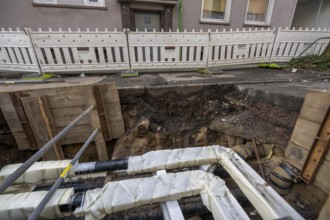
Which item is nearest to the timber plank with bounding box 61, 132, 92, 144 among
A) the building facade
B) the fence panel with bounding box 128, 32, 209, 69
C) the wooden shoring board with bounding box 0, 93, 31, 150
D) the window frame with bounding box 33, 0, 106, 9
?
the wooden shoring board with bounding box 0, 93, 31, 150

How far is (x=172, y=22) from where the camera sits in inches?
248

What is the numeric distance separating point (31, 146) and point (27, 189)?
135cm

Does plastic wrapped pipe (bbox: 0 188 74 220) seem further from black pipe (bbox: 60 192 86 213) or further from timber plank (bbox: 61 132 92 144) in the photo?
timber plank (bbox: 61 132 92 144)

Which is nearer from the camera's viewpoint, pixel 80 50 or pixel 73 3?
pixel 80 50

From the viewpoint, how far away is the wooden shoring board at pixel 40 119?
2.35 metres

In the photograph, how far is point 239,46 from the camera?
4.88 metres

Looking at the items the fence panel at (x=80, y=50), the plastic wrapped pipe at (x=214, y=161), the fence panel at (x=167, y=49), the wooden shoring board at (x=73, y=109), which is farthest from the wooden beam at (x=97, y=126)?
the fence panel at (x=167, y=49)

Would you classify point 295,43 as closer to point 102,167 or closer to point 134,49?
point 134,49

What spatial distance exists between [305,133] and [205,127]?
4.69ft

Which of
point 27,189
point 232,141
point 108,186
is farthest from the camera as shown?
point 232,141

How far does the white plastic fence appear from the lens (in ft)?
12.8

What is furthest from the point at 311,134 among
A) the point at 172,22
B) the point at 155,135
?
the point at 172,22

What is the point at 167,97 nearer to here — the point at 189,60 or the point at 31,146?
the point at 189,60

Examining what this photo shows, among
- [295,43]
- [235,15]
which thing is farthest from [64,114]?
[235,15]
